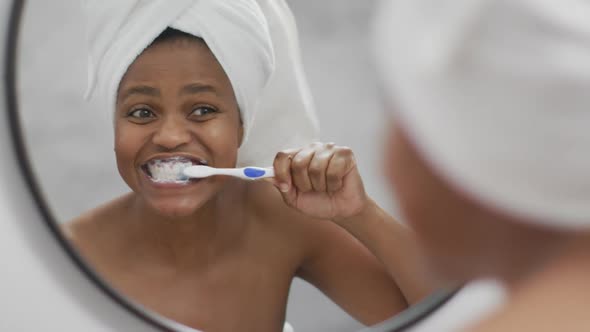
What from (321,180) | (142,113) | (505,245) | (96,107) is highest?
(96,107)

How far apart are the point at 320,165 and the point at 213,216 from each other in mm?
291

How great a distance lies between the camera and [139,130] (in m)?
0.89

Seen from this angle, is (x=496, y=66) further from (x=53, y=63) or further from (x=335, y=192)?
(x=53, y=63)

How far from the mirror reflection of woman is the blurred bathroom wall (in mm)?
445

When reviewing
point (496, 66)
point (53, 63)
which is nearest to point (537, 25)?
point (496, 66)

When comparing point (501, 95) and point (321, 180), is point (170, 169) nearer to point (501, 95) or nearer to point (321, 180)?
point (321, 180)

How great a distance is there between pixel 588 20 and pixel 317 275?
2.46ft

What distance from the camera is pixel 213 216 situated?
1.04m

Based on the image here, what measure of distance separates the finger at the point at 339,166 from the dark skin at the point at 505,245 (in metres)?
0.34

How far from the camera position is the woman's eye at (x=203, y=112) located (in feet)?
2.94

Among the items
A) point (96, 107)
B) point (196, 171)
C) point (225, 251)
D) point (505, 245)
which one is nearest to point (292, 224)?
point (225, 251)

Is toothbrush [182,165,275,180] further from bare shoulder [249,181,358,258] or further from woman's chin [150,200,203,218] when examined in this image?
bare shoulder [249,181,358,258]

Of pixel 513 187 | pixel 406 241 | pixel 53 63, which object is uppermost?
pixel 53 63

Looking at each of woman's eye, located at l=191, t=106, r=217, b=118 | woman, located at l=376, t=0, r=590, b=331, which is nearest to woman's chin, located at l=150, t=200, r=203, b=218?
woman's eye, located at l=191, t=106, r=217, b=118
